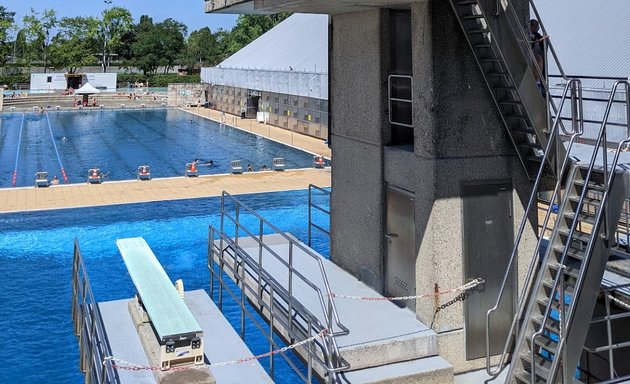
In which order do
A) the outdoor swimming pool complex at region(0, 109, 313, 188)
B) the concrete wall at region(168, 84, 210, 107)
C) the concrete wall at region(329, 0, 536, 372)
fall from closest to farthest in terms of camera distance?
1. the concrete wall at region(329, 0, 536, 372)
2. the outdoor swimming pool complex at region(0, 109, 313, 188)
3. the concrete wall at region(168, 84, 210, 107)

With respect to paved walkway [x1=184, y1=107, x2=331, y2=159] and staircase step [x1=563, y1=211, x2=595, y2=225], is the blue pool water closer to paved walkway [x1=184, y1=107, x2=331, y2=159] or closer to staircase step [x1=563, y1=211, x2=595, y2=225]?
staircase step [x1=563, y1=211, x2=595, y2=225]

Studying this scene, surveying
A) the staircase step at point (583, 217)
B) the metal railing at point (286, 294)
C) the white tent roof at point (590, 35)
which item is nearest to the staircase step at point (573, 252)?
the staircase step at point (583, 217)

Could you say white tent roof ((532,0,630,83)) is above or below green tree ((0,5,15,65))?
below

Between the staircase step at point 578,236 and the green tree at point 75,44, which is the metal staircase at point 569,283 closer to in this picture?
the staircase step at point 578,236

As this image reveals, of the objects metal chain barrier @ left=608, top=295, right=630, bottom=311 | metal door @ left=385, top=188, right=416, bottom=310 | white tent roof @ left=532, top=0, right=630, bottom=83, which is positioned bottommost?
metal chain barrier @ left=608, top=295, right=630, bottom=311

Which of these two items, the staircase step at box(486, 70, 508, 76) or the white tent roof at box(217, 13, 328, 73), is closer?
the staircase step at box(486, 70, 508, 76)

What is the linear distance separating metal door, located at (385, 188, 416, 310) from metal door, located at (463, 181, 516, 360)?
0.69 metres

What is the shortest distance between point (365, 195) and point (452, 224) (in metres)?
1.74

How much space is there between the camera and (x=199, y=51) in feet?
280

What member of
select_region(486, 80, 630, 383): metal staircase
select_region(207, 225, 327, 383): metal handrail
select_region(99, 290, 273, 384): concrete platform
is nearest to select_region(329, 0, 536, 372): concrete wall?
select_region(486, 80, 630, 383): metal staircase

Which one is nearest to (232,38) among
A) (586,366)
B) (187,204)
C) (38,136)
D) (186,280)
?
(38,136)

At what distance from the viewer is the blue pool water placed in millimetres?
9938

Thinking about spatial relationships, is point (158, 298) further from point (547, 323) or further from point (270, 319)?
point (547, 323)

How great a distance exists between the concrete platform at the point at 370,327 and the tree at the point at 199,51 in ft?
262
